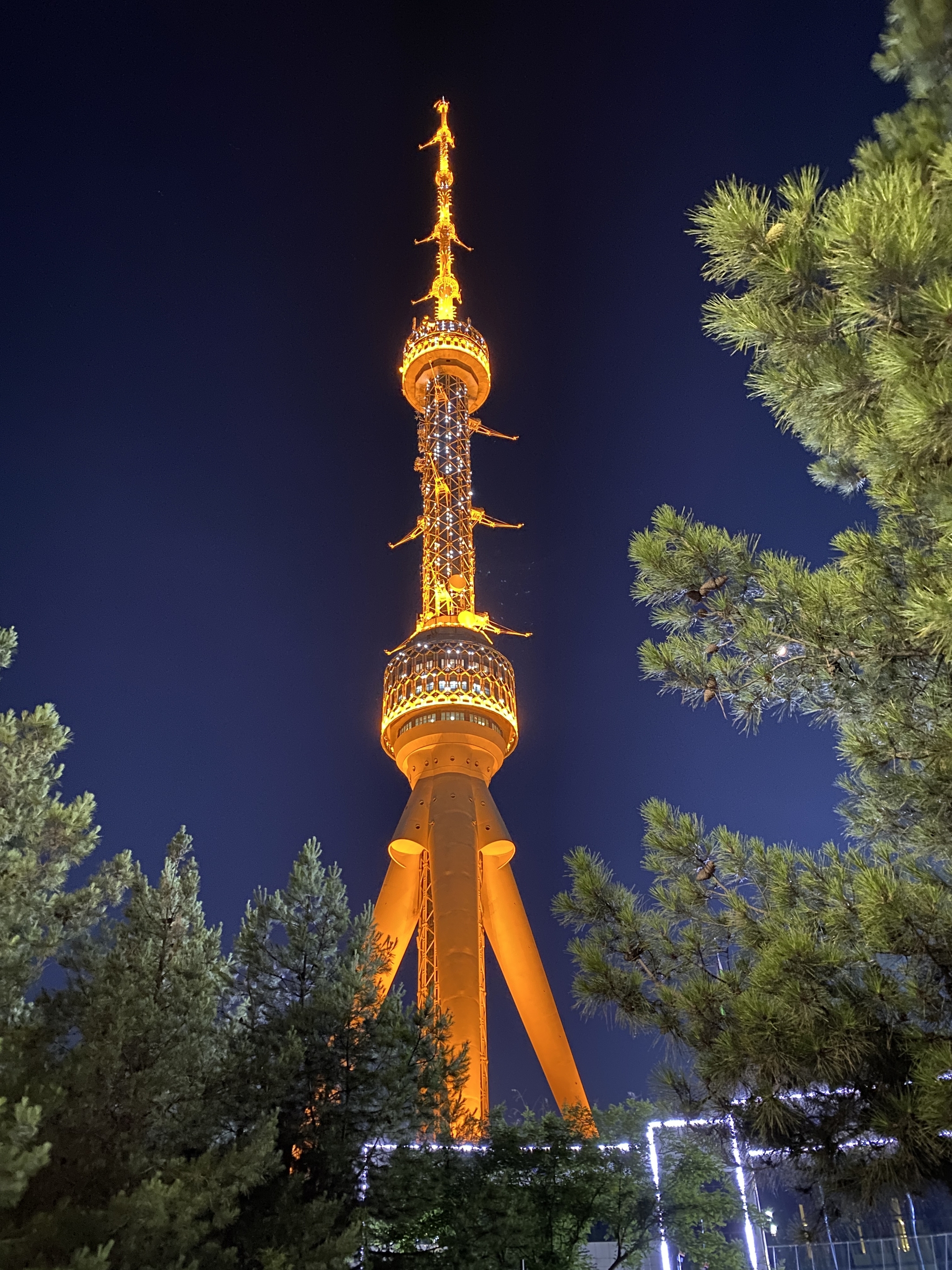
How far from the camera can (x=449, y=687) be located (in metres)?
24.2

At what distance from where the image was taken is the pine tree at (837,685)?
14.9 ft

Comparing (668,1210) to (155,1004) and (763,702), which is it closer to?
(155,1004)

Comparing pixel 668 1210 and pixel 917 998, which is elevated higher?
pixel 917 998

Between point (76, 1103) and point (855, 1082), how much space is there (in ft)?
21.5

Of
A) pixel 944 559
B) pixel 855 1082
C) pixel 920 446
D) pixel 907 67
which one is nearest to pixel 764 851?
pixel 855 1082

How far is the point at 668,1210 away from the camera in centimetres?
1395

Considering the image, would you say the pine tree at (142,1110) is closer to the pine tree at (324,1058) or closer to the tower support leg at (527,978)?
the pine tree at (324,1058)

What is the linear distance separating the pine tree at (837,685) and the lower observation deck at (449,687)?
700 inches

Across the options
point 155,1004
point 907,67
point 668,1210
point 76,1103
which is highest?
point 907,67

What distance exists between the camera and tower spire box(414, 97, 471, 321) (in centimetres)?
3106

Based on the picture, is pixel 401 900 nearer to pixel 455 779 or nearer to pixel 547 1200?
pixel 455 779

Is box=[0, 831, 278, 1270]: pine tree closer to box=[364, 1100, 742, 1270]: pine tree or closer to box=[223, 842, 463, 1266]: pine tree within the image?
box=[223, 842, 463, 1266]: pine tree

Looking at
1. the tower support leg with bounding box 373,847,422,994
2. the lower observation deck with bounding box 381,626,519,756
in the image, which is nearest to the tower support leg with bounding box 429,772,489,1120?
the tower support leg with bounding box 373,847,422,994

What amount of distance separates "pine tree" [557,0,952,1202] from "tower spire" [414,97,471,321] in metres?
26.0
